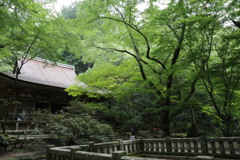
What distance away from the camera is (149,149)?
6066 millimetres

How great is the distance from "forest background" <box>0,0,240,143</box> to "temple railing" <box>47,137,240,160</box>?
1.24 m

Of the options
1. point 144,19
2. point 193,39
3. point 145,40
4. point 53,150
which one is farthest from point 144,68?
point 53,150

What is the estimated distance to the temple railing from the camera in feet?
11.1

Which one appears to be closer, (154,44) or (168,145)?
(168,145)

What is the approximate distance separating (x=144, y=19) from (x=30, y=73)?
1011 cm

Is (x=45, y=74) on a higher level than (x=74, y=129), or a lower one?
higher

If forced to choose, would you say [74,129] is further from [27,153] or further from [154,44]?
[154,44]

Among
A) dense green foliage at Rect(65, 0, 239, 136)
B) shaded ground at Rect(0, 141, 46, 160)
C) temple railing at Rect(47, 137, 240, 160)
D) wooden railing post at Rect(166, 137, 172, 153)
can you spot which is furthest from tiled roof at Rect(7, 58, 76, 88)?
wooden railing post at Rect(166, 137, 172, 153)

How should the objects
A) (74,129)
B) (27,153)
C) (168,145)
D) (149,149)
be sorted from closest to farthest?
(168,145)
(149,149)
(74,129)
(27,153)

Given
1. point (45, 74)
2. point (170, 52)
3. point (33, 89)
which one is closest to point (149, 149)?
point (170, 52)

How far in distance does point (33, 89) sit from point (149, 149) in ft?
36.0

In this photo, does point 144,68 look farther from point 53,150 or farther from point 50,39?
point 53,150

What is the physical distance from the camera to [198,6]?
6.50 m

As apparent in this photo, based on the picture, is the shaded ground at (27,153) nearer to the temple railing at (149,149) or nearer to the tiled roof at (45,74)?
the temple railing at (149,149)
